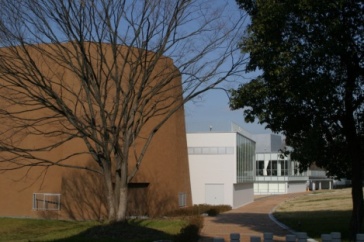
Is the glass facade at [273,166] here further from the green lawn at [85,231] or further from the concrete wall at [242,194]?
the green lawn at [85,231]

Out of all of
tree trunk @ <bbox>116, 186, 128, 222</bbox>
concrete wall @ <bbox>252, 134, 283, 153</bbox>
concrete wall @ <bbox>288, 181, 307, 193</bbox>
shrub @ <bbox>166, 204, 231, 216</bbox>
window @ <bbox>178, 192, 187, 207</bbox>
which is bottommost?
concrete wall @ <bbox>288, 181, 307, 193</bbox>

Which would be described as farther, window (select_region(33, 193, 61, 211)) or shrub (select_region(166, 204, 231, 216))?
shrub (select_region(166, 204, 231, 216))

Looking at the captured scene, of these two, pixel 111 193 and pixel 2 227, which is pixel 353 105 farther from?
pixel 2 227

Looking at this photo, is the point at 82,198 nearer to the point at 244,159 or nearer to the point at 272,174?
the point at 244,159

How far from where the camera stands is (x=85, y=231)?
62.7ft

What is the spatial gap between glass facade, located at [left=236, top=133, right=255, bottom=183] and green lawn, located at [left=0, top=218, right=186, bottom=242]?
18415 mm

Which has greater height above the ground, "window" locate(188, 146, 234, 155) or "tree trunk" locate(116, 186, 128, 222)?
"window" locate(188, 146, 234, 155)

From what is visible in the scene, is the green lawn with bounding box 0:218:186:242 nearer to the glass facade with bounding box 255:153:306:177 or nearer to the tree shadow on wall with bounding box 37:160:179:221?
the tree shadow on wall with bounding box 37:160:179:221

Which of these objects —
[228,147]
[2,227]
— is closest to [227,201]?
[228,147]

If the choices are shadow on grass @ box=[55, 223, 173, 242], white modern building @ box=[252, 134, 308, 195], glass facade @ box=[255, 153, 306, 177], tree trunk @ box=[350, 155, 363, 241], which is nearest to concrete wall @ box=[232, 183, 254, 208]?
glass facade @ box=[255, 153, 306, 177]

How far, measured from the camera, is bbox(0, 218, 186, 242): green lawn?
17469 mm

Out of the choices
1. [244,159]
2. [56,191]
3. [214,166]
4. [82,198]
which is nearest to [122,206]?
[82,198]

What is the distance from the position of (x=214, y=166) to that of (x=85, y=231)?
26.4 m

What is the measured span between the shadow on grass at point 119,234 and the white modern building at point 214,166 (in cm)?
2619
